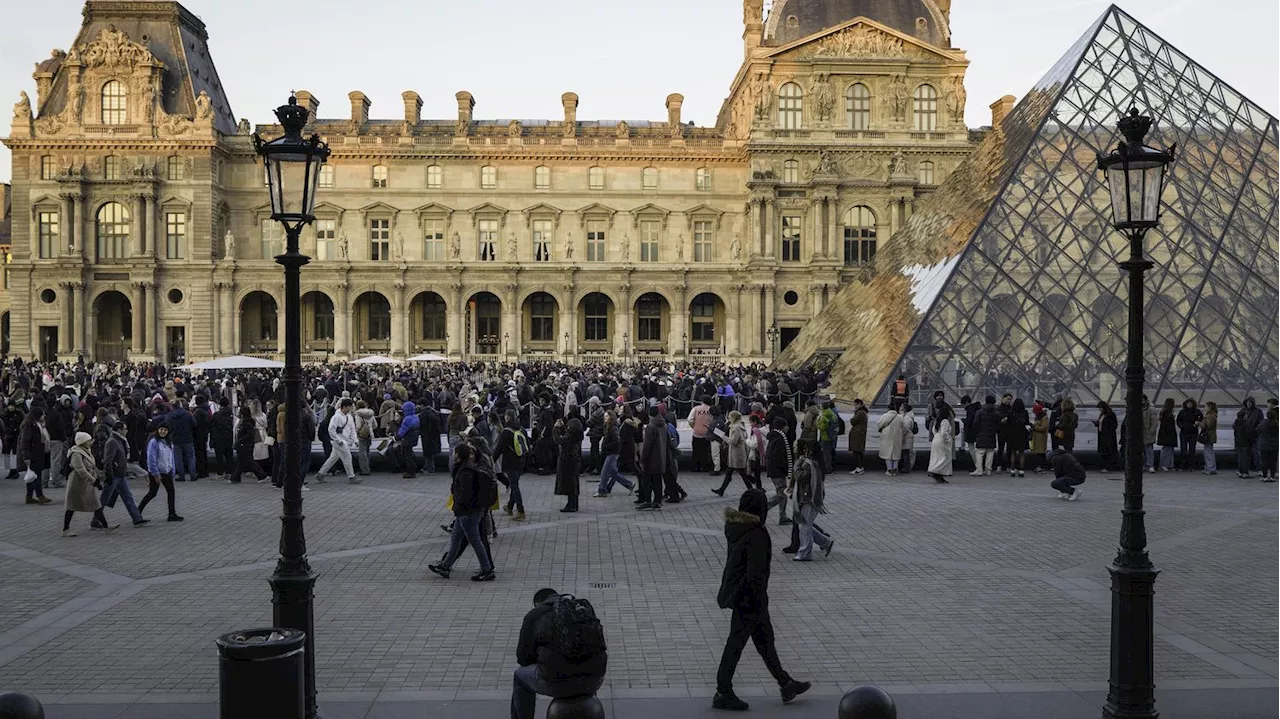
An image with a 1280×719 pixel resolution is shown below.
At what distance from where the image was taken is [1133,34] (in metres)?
Answer: 27.9

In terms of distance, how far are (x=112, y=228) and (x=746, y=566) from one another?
55.4 meters

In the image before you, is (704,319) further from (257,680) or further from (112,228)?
(257,680)

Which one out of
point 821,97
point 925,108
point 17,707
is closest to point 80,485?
point 17,707

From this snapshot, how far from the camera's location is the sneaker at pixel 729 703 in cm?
617

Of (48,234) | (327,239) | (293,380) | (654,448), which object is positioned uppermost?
(327,239)

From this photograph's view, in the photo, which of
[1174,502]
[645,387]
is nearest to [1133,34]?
[645,387]

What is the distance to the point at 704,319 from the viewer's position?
57.9 m

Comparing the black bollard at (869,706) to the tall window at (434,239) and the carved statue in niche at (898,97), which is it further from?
the tall window at (434,239)

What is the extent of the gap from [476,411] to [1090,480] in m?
10.2

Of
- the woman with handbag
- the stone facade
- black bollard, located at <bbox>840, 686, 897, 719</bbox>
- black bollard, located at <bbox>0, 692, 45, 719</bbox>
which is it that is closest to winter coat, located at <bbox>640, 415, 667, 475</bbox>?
the woman with handbag

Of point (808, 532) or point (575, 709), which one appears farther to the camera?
point (808, 532)

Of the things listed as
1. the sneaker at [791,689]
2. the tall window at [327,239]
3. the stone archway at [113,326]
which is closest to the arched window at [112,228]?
the stone archway at [113,326]

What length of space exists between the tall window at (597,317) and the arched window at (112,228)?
24488 millimetres

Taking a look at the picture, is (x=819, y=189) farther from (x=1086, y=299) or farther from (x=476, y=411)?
(x=476, y=411)
